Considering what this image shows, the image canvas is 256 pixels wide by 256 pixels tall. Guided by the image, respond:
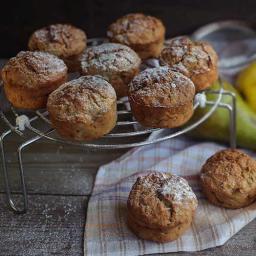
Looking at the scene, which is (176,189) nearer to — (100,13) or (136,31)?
(136,31)

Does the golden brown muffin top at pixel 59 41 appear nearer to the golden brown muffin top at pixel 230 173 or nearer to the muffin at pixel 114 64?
the muffin at pixel 114 64

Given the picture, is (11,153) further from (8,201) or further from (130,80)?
(130,80)

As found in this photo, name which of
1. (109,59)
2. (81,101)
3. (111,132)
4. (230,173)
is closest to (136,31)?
(109,59)

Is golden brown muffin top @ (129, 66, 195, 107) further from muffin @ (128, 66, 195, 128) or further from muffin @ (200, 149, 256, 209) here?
muffin @ (200, 149, 256, 209)

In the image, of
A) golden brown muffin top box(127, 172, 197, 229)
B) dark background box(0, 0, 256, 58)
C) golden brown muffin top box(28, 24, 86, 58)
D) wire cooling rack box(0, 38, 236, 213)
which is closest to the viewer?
golden brown muffin top box(127, 172, 197, 229)

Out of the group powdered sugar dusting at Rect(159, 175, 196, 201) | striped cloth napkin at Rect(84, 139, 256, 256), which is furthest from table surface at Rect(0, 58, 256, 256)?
powdered sugar dusting at Rect(159, 175, 196, 201)

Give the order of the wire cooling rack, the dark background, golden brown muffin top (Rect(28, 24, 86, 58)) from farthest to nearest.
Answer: the dark background → golden brown muffin top (Rect(28, 24, 86, 58)) → the wire cooling rack
